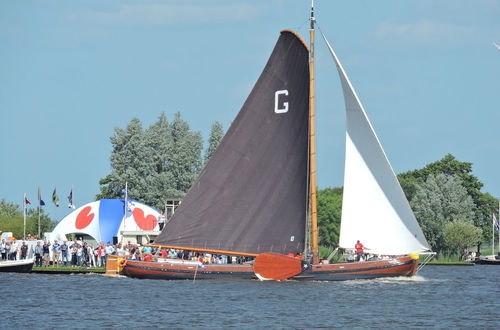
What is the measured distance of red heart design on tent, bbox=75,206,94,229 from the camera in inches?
4208

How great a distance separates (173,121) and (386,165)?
99.2m

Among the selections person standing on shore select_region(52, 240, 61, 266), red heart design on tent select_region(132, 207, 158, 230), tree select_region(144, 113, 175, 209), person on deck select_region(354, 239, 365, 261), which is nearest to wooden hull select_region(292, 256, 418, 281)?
person on deck select_region(354, 239, 365, 261)

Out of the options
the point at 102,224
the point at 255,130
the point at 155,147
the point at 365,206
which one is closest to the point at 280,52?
the point at 255,130

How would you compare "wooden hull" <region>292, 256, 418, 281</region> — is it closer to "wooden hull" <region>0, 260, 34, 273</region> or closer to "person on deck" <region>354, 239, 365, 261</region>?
"person on deck" <region>354, 239, 365, 261</region>

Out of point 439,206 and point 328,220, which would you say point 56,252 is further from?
point 328,220

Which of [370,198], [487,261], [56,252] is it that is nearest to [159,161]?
[487,261]

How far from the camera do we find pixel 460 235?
5153 inches

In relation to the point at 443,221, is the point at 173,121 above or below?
above

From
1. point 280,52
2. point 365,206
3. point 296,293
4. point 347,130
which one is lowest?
point 296,293

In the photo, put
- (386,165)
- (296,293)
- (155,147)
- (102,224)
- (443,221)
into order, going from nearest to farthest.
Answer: (296,293)
(386,165)
(102,224)
(443,221)
(155,147)

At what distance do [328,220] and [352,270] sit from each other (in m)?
90.3

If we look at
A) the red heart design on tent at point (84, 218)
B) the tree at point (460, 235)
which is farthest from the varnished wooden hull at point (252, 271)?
the tree at point (460, 235)

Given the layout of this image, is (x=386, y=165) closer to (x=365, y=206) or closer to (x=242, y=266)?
(x=365, y=206)

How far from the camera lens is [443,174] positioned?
474ft
